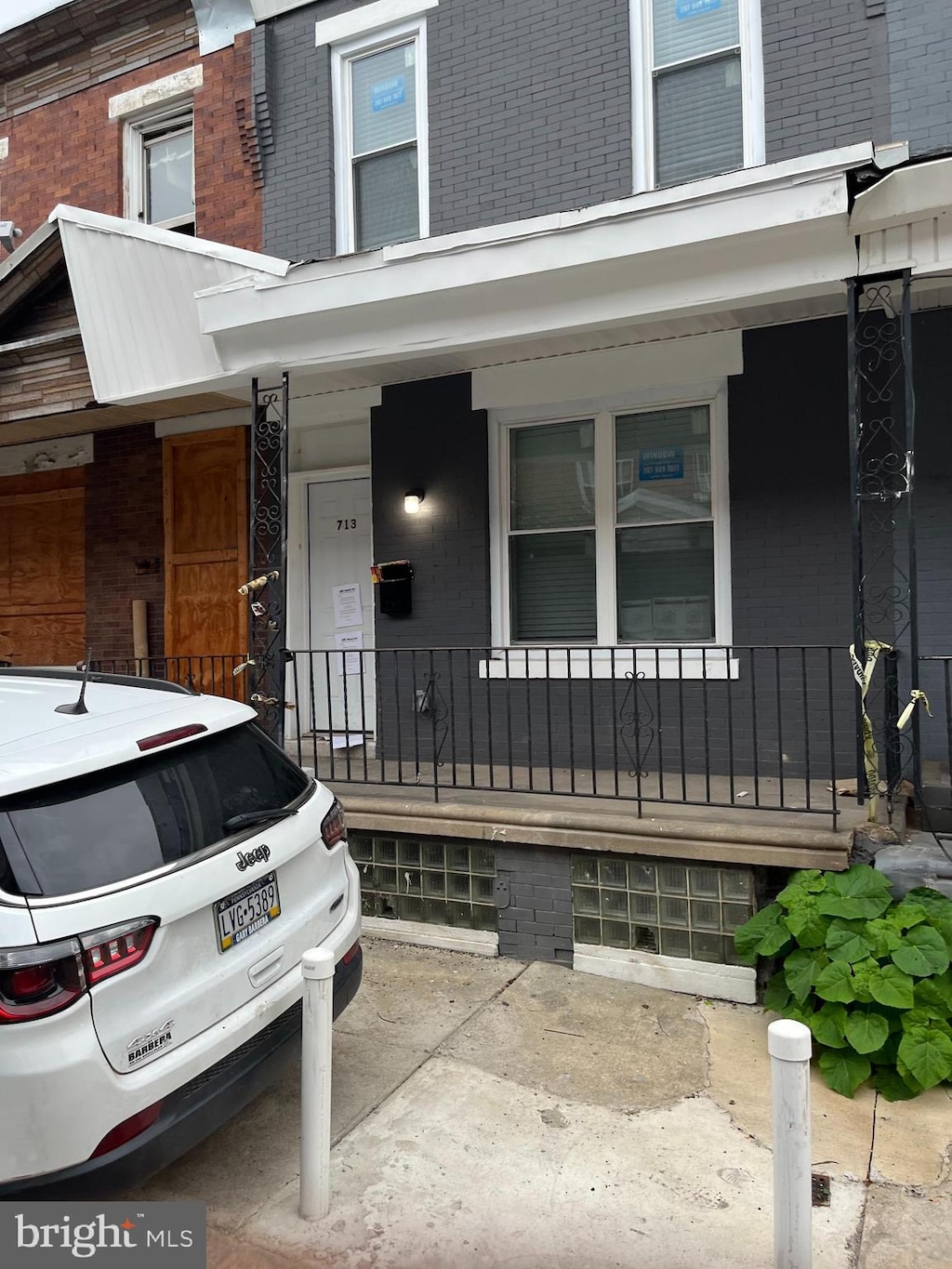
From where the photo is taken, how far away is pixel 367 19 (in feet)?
22.7

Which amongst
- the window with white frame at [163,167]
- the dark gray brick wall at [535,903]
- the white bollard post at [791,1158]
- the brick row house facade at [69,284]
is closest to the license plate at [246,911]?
the white bollard post at [791,1158]

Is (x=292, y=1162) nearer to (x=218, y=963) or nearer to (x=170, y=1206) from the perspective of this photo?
(x=170, y=1206)

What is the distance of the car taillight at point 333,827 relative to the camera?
3321 millimetres

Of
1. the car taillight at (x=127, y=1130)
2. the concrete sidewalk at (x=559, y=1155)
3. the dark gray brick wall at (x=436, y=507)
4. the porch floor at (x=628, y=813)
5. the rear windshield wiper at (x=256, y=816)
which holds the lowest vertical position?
the concrete sidewalk at (x=559, y=1155)

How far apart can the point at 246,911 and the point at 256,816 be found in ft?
1.01

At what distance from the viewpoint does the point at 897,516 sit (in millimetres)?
5500

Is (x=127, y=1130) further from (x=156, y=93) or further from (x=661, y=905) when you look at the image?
(x=156, y=93)

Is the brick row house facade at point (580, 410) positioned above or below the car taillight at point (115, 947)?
above

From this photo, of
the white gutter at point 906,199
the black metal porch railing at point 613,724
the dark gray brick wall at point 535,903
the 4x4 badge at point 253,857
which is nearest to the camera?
the 4x4 badge at point 253,857

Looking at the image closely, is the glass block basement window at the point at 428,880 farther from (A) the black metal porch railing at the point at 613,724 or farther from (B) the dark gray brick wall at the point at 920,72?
(B) the dark gray brick wall at the point at 920,72

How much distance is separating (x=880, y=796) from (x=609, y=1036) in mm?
2037

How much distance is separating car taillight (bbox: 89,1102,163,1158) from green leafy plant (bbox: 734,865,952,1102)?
2.57 metres

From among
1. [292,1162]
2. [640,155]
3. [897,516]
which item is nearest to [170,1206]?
[292,1162]

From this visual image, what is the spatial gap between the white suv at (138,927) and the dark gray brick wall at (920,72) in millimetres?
5450
